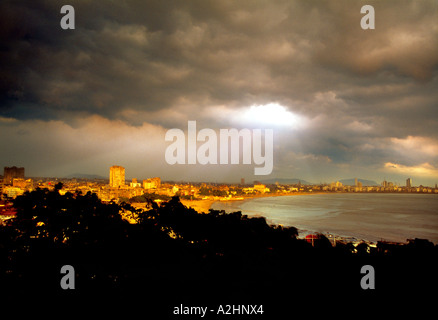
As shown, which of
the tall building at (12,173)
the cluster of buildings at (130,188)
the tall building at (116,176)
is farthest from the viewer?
the tall building at (116,176)

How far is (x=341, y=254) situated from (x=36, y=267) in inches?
338

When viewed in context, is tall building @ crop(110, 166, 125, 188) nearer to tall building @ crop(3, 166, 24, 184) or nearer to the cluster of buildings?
the cluster of buildings

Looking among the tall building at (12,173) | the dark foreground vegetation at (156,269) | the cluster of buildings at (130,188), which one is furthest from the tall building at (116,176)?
the dark foreground vegetation at (156,269)

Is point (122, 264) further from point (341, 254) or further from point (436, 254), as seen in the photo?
point (436, 254)

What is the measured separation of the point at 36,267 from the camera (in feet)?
21.1

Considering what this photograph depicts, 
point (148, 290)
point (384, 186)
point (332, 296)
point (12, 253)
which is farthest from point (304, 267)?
point (384, 186)

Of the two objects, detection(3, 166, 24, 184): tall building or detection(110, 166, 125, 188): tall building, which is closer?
detection(3, 166, 24, 184): tall building

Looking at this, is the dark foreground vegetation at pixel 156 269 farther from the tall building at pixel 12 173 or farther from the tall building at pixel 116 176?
the tall building at pixel 116 176

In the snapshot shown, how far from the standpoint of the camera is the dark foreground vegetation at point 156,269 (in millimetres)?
6023

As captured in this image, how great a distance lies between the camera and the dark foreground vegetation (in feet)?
19.8

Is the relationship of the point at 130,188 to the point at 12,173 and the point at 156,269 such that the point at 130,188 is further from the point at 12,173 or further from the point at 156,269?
the point at 156,269

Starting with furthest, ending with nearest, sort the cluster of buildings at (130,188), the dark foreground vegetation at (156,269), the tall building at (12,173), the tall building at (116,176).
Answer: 1. the tall building at (116,176)
2. the tall building at (12,173)
3. the cluster of buildings at (130,188)
4. the dark foreground vegetation at (156,269)

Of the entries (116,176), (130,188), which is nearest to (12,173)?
(130,188)

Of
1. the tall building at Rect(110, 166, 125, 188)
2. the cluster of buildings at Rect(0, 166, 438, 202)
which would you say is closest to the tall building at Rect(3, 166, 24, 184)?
the cluster of buildings at Rect(0, 166, 438, 202)
